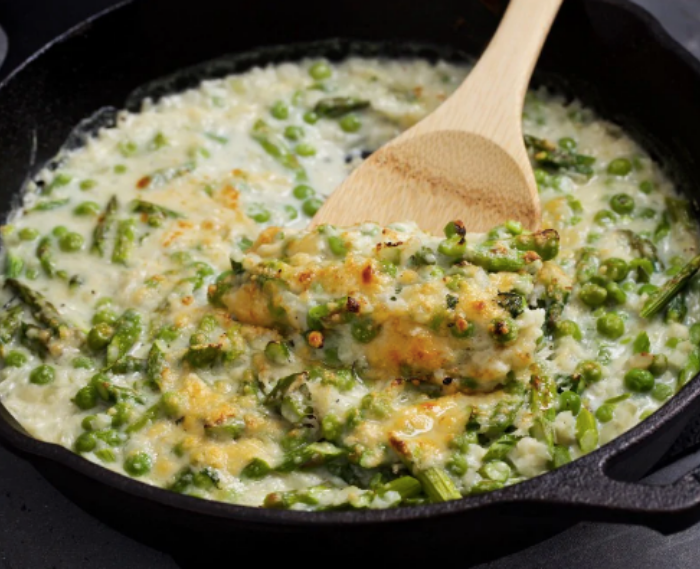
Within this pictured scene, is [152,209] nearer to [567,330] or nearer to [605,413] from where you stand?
[567,330]

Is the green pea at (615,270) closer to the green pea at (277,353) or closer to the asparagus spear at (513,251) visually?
the asparagus spear at (513,251)

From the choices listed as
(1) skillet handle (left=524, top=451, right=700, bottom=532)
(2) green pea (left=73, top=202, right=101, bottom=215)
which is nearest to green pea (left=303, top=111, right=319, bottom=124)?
(2) green pea (left=73, top=202, right=101, bottom=215)

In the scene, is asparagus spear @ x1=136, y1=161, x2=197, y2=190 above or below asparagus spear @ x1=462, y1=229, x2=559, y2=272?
below

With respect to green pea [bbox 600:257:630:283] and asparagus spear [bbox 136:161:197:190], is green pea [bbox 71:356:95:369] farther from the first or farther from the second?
green pea [bbox 600:257:630:283]

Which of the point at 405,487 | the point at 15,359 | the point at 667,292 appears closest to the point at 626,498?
the point at 405,487

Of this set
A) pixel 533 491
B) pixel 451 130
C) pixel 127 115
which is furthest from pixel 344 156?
pixel 533 491

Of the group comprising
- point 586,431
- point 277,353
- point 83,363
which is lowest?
point 83,363

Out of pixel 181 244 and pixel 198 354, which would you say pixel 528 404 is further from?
pixel 181 244
